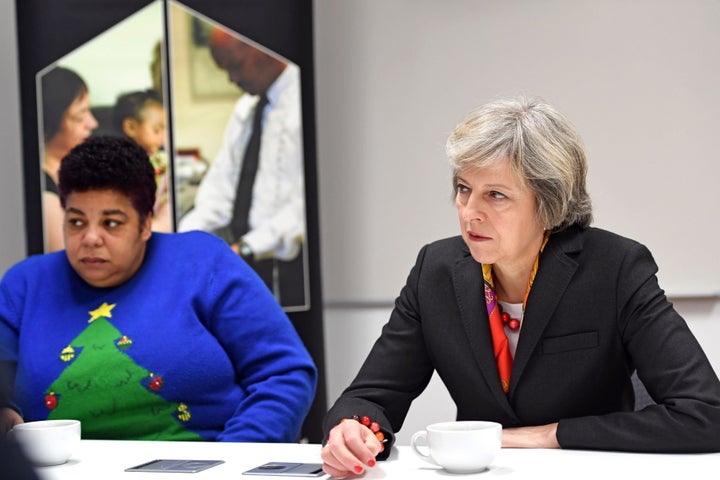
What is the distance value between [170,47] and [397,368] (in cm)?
212

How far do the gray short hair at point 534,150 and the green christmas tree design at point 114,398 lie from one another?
932mm

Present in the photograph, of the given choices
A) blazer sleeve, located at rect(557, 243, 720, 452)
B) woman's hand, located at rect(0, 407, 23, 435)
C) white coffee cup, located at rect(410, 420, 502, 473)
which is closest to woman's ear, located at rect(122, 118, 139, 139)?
blazer sleeve, located at rect(557, 243, 720, 452)

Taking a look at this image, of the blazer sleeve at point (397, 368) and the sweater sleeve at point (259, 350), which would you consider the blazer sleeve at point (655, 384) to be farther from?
the sweater sleeve at point (259, 350)

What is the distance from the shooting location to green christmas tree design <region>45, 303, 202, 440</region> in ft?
7.22

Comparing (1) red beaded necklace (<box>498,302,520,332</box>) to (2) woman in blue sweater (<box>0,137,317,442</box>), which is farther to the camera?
(2) woman in blue sweater (<box>0,137,317,442</box>)

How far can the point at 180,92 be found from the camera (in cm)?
359

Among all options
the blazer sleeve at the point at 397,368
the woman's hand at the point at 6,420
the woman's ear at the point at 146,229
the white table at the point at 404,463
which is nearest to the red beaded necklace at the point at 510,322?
the blazer sleeve at the point at 397,368

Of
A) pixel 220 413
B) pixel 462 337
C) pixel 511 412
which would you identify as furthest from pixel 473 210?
pixel 220 413

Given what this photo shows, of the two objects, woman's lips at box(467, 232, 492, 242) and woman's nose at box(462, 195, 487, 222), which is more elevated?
woman's nose at box(462, 195, 487, 222)

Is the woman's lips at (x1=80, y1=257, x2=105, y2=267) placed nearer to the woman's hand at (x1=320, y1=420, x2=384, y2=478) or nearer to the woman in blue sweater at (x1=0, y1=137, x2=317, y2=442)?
the woman in blue sweater at (x1=0, y1=137, x2=317, y2=442)

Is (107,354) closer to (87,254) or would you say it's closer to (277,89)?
(87,254)

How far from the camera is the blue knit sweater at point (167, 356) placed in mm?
2201

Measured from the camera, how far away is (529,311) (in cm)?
179

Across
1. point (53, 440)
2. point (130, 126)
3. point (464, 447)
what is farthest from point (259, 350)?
point (130, 126)
